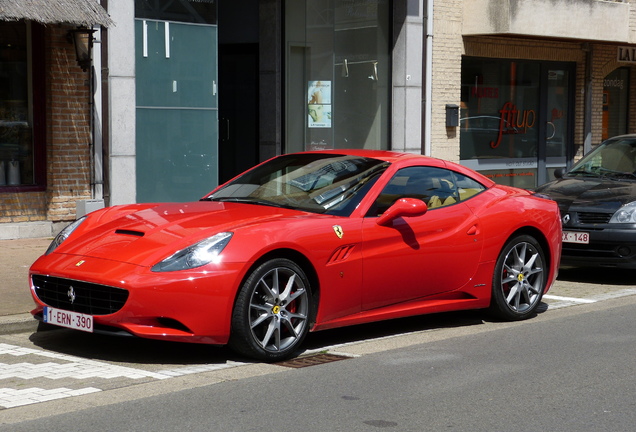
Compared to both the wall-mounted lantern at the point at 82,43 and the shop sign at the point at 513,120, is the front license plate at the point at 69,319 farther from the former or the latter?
the shop sign at the point at 513,120

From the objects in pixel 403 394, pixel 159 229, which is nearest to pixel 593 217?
pixel 403 394

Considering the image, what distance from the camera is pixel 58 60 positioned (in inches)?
530

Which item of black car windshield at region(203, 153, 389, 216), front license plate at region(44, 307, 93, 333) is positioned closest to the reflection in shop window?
black car windshield at region(203, 153, 389, 216)

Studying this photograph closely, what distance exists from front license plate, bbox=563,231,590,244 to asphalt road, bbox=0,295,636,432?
3.16 metres

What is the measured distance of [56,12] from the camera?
11984mm

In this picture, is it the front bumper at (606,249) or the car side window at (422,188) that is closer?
the car side window at (422,188)

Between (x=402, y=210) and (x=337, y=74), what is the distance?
1047cm

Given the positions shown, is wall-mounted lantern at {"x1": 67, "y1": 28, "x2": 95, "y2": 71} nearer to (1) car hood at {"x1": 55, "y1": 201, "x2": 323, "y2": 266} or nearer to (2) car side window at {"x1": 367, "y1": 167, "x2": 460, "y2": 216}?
(1) car hood at {"x1": 55, "y1": 201, "x2": 323, "y2": 266}

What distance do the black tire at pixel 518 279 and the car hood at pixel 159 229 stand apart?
2084mm

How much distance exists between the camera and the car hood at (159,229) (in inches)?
267

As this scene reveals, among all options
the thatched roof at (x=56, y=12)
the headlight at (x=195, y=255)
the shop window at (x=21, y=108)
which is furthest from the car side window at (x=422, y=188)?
the shop window at (x=21, y=108)

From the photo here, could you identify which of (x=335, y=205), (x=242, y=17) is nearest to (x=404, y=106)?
(x=242, y=17)

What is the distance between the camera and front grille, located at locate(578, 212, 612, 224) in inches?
438

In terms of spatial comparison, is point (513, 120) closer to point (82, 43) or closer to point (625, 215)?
point (625, 215)
